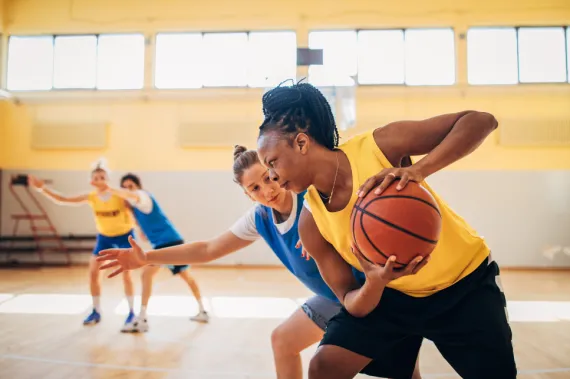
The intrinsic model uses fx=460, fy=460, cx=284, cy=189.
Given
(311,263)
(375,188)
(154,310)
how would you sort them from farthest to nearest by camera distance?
(154,310) < (311,263) < (375,188)

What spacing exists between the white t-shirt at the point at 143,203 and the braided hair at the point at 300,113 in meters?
2.80

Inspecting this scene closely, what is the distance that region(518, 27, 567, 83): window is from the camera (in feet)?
26.3

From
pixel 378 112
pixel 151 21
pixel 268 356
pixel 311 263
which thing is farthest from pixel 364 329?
pixel 151 21

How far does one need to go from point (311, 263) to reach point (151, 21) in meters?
7.98

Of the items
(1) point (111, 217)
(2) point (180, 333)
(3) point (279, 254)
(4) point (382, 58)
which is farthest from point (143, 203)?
(4) point (382, 58)

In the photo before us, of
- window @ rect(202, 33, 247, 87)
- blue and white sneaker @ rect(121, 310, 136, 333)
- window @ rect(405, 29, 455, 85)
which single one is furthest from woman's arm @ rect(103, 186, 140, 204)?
window @ rect(405, 29, 455, 85)

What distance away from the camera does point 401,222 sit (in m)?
1.12

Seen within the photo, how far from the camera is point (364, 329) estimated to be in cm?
138

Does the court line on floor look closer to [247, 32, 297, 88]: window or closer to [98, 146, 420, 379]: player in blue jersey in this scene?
[98, 146, 420, 379]: player in blue jersey

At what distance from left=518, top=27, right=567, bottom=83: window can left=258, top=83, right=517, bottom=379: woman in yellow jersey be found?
25.9 ft

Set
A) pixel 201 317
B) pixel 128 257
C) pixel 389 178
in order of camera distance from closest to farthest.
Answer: pixel 389 178, pixel 128 257, pixel 201 317

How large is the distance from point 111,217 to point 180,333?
129 centimetres

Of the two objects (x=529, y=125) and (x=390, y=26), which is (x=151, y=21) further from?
(x=529, y=125)

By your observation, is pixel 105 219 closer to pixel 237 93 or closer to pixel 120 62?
pixel 237 93
